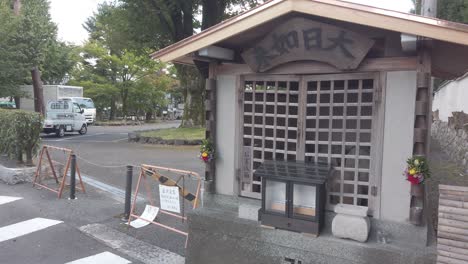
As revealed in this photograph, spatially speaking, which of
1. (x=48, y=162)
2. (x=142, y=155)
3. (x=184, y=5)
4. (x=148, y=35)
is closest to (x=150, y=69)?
(x=148, y=35)

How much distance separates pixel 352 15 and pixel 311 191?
204cm

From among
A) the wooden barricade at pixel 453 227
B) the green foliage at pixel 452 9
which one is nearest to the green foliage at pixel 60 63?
the green foliage at pixel 452 9

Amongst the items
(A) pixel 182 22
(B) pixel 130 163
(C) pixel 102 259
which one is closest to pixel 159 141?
(B) pixel 130 163

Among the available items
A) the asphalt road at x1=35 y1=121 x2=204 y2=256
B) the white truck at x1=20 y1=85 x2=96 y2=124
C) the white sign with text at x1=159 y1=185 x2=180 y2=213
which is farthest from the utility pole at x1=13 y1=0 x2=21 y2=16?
the white sign with text at x1=159 y1=185 x2=180 y2=213

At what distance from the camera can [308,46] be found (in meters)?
4.81

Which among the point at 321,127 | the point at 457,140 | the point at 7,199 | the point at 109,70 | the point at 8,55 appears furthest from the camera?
the point at 109,70

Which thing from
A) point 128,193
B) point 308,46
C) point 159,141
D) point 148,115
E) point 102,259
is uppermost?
point 308,46

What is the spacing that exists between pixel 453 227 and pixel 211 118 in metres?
3.29

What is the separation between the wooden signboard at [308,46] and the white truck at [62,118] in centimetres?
1957

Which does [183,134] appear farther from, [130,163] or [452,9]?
[452,9]

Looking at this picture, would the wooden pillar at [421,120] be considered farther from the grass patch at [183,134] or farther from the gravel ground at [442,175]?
the grass patch at [183,134]

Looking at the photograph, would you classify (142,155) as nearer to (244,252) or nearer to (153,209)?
(153,209)

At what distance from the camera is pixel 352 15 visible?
4.16m

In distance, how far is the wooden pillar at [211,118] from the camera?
18.7 feet
